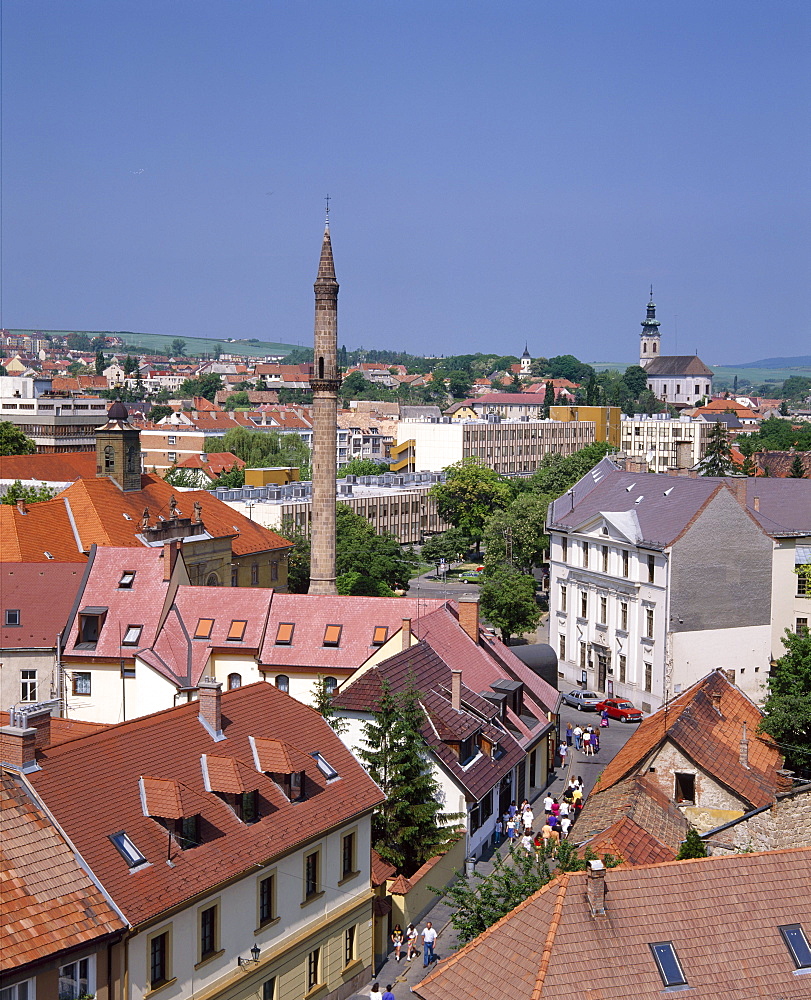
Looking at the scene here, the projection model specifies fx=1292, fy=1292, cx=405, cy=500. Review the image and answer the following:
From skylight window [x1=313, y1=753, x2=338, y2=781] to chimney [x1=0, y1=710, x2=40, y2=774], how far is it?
29.0ft

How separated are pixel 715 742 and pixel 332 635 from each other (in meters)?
17.1

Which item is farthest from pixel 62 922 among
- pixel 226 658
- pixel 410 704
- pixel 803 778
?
pixel 226 658

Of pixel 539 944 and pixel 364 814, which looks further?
pixel 364 814

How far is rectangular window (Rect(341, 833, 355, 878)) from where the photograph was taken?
1259 inches

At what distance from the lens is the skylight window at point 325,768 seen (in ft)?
107

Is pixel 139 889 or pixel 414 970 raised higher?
→ pixel 139 889

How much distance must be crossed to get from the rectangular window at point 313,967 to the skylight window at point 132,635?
22.2 metres

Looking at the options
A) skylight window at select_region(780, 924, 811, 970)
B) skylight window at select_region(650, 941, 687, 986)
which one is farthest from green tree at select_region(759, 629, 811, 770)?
skylight window at select_region(650, 941, 687, 986)

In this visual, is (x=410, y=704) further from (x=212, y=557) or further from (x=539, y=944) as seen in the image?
(x=212, y=557)

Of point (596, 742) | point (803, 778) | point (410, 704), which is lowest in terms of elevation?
point (596, 742)

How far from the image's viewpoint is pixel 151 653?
4953cm

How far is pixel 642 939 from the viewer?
921 inches

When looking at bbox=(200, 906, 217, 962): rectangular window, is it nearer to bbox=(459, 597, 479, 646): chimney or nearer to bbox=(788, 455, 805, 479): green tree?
bbox=(459, 597, 479, 646): chimney

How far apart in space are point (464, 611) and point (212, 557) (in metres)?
23.3
